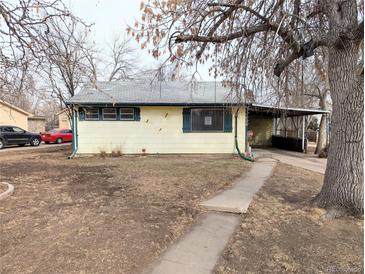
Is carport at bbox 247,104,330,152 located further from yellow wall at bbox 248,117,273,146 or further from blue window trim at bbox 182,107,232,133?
blue window trim at bbox 182,107,232,133

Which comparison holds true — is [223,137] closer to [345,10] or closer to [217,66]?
[217,66]

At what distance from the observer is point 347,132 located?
13.8 ft

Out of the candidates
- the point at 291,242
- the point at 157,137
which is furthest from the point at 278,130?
the point at 291,242

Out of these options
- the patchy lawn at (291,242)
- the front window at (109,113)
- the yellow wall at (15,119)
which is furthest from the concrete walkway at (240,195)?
the yellow wall at (15,119)

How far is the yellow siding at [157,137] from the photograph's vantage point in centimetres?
1216

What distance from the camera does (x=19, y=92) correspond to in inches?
208

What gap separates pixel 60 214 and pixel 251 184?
448cm

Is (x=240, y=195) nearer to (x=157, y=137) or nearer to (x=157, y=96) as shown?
(x=157, y=137)

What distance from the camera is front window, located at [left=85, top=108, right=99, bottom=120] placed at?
39.4 feet

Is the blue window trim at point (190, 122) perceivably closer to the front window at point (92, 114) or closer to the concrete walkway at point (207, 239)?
the front window at point (92, 114)

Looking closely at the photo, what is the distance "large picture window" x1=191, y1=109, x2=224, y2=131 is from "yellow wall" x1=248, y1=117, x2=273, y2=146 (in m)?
7.23

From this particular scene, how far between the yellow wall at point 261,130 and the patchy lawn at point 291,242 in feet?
45.8

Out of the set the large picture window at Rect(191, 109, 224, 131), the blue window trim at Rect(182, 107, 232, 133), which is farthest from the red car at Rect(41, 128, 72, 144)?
the large picture window at Rect(191, 109, 224, 131)

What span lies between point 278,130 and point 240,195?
1416 centimetres
